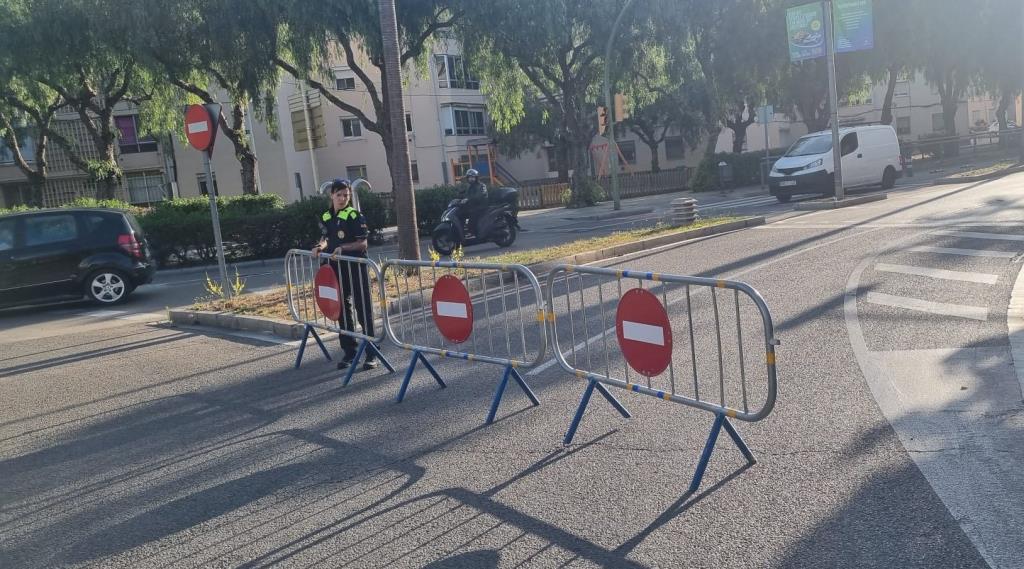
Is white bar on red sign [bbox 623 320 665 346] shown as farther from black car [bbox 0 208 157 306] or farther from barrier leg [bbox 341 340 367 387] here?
black car [bbox 0 208 157 306]

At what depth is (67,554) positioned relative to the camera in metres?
4.30

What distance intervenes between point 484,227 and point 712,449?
13.6 metres

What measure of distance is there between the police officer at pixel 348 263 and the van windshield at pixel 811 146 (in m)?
18.3

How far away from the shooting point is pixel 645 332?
5.11 m

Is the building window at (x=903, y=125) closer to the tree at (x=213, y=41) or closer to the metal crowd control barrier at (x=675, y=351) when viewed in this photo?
the tree at (x=213, y=41)

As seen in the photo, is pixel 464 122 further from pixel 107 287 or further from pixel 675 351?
pixel 675 351

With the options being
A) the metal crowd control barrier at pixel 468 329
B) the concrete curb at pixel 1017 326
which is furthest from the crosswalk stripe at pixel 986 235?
the metal crowd control barrier at pixel 468 329

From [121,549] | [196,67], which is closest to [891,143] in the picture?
[196,67]

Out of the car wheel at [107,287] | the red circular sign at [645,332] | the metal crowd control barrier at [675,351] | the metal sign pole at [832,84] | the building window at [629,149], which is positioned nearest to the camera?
the metal crowd control barrier at [675,351]

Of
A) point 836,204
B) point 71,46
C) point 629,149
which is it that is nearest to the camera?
point 836,204

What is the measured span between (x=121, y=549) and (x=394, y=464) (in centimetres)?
162

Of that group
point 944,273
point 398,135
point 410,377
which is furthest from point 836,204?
point 410,377

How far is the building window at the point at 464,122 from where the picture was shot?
51.6 metres

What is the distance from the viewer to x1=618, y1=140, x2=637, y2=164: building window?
62.7 m
